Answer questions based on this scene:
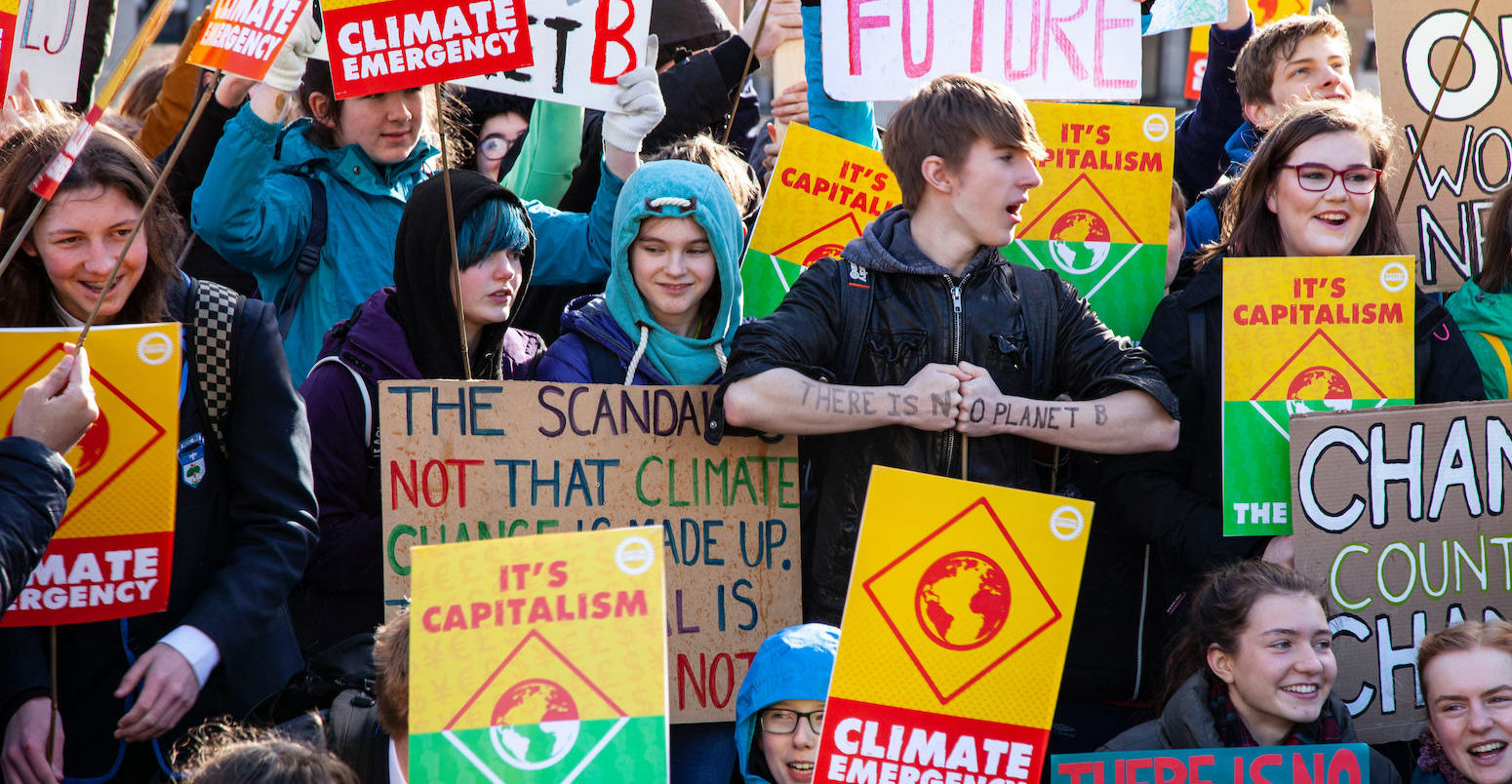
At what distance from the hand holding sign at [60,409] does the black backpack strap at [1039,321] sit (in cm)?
196

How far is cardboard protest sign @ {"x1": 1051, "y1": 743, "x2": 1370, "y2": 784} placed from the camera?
331 centimetres

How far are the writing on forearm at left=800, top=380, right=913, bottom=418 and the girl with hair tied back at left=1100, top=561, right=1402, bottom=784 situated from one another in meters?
0.85

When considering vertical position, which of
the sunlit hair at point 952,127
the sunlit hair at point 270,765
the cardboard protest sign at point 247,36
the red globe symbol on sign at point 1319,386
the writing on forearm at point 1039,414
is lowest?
the sunlit hair at point 270,765

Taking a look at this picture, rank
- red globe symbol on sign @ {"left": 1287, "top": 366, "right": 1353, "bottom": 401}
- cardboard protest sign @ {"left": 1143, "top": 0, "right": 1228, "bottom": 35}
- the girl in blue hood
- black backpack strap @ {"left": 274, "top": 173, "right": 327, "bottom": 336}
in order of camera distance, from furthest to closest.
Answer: cardboard protest sign @ {"left": 1143, "top": 0, "right": 1228, "bottom": 35}
black backpack strap @ {"left": 274, "top": 173, "right": 327, "bottom": 336}
the girl in blue hood
red globe symbol on sign @ {"left": 1287, "top": 366, "right": 1353, "bottom": 401}

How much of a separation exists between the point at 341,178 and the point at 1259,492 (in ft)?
8.50

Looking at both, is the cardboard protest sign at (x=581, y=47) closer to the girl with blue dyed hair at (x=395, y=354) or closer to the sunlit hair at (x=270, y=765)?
the girl with blue dyed hair at (x=395, y=354)

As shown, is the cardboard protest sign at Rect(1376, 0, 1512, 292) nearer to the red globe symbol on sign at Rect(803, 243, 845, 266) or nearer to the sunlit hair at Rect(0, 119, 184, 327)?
the red globe symbol on sign at Rect(803, 243, 845, 266)

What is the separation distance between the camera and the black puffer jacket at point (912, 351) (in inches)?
143

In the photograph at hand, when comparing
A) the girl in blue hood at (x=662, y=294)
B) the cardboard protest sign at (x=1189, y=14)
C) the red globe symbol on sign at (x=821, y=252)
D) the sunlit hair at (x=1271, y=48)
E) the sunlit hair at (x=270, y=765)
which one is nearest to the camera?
the sunlit hair at (x=270, y=765)

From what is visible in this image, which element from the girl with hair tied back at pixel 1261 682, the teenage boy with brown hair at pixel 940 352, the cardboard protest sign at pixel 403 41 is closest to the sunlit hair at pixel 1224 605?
the girl with hair tied back at pixel 1261 682

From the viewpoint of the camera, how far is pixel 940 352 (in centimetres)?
367

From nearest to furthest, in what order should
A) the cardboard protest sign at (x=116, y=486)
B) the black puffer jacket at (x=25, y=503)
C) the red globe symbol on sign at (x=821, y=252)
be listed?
the black puffer jacket at (x=25, y=503) → the cardboard protest sign at (x=116, y=486) → the red globe symbol on sign at (x=821, y=252)

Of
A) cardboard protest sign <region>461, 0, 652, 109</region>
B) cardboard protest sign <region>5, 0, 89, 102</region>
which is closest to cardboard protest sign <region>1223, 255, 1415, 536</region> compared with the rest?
cardboard protest sign <region>461, 0, 652, 109</region>

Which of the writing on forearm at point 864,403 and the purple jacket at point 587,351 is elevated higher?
the purple jacket at point 587,351
